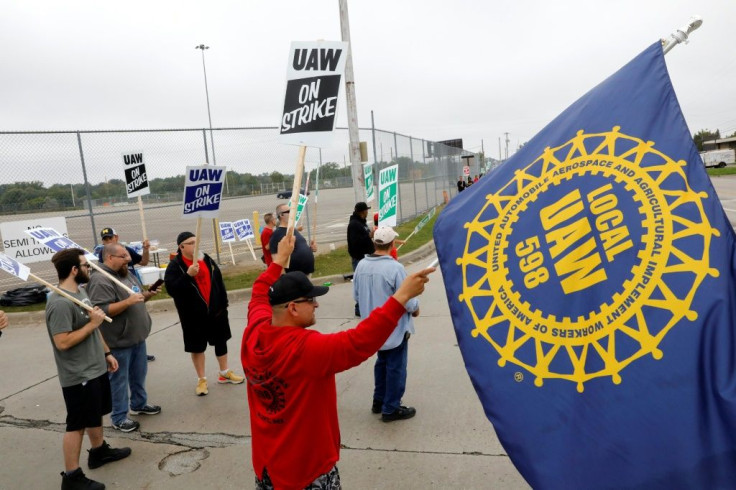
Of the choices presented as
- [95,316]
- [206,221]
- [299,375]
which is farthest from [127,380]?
[206,221]

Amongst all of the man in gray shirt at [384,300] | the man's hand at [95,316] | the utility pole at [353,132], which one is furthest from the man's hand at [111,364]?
the utility pole at [353,132]

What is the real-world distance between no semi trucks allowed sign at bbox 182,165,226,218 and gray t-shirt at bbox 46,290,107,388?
1.46 metres

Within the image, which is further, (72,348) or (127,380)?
(127,380)

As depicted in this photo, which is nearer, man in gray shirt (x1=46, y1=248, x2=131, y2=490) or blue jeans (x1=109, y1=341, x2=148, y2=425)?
man in gray shirt (x1=46, y1=248, x2=131, y2=490)

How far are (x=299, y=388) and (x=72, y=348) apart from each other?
8.05ft

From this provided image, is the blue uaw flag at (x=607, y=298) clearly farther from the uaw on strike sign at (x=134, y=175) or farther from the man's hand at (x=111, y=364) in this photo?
the uaw on strike sign at (x=134, y=175)

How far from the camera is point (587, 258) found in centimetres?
220

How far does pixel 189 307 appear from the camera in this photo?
5.46 metres

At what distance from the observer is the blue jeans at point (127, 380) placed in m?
4.79

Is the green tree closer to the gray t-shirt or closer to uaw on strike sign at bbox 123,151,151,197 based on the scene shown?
uaw on strike sign at bbox 123,151,151,197

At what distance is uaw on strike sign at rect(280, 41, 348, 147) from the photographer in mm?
3182

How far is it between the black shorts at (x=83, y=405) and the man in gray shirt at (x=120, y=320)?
727mm

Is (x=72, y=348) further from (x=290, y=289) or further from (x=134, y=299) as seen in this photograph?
(x=290, y=289)

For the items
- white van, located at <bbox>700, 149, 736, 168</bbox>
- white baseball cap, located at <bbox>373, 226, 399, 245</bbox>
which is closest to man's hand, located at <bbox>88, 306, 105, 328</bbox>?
white baseball cap, located at <bbox>373, 226, 399, 245</bbox>
